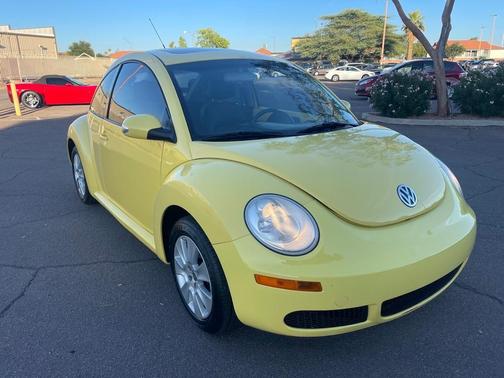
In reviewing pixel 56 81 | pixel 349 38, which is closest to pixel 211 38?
pixel 349 38

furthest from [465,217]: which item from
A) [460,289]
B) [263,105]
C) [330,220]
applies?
[263,105]

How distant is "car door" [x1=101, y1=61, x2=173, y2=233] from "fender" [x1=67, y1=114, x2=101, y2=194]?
34 cm

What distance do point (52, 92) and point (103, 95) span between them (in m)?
14.5

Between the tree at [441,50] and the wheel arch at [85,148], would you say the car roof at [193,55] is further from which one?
the tree at [441,50]

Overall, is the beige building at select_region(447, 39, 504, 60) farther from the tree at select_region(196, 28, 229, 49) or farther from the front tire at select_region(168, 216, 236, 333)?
the front tire at select_region(168, 216, 236, 333)

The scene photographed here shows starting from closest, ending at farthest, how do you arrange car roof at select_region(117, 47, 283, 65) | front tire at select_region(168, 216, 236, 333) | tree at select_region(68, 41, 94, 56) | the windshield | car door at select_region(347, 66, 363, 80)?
front tire at select_region(168, 216, 236, 333) → the windshield → car roof at select_region(117, 47, 283, 65) → car door at select_region(347, 66, 363, 80) → tree at select_region(68, 41, 94, 56)

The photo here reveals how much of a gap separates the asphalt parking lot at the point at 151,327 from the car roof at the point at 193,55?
1665mm

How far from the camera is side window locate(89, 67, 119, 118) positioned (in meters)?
4.04

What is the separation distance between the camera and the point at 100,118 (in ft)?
13.3

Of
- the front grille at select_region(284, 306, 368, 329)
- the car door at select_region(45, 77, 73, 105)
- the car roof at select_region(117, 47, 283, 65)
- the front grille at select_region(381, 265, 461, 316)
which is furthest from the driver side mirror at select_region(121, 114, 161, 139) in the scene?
the car door at select_region(45, 77, 73, 105)

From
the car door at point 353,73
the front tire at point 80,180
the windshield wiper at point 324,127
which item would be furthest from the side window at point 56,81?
the car door at point 353,73

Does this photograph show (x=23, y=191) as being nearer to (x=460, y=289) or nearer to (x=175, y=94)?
(x=175, y=94)

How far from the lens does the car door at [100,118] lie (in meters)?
3.95

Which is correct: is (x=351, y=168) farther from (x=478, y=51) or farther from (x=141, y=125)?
(x=478, y=51)
